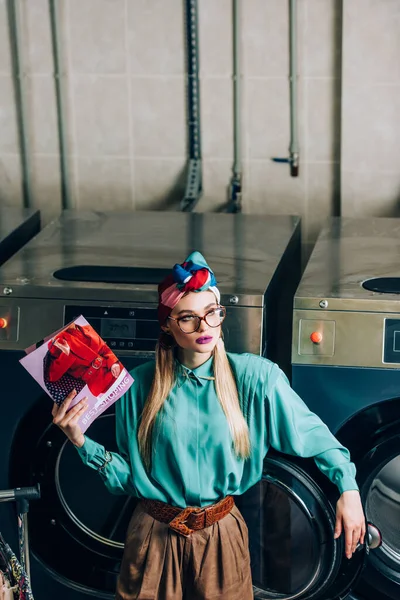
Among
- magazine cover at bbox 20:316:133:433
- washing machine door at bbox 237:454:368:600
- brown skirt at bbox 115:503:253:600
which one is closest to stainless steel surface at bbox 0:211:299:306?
magazine cover at bbox 20:316:133:433

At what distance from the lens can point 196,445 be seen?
83.5 inches

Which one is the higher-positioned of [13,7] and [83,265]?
[13,7]

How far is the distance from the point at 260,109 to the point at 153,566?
5.18ft

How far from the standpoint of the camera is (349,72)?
9.87 feet

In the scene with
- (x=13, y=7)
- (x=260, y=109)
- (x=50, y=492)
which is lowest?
(x=50, y=492)

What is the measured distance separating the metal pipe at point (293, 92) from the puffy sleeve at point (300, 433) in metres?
1.19

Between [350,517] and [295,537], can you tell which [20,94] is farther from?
[350,517]

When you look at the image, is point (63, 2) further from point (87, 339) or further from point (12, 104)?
point (87, 339)

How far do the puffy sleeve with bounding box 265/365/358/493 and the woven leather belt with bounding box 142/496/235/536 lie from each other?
190 mm

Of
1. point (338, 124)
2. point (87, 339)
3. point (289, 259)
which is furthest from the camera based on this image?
point (338, 124)

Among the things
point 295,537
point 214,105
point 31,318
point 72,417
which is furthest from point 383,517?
point 214,105

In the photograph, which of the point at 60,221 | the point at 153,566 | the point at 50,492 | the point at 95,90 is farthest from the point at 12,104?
the point at 153,566

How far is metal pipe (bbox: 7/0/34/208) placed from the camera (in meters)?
3.18

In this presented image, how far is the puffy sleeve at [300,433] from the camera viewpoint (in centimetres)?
213
